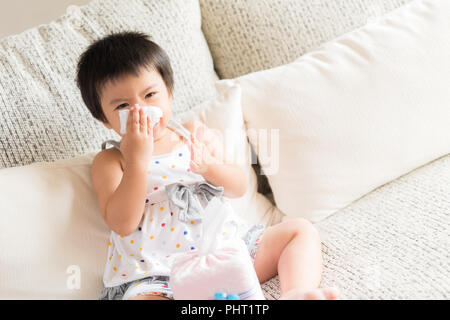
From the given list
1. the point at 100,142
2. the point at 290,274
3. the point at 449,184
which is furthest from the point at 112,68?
the point at 449,184

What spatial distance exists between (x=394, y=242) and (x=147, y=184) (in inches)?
22.0

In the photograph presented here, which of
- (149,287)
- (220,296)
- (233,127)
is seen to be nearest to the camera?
(220,296)

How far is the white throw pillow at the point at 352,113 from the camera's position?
111cm

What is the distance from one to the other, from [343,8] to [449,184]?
577mm

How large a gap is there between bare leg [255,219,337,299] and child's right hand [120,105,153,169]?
327 mm

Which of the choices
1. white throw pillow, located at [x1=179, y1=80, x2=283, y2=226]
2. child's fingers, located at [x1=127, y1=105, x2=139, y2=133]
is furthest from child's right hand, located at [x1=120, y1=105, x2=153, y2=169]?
white throw pillow, located at [x1=179, y1=80, x2=283, y2=226]

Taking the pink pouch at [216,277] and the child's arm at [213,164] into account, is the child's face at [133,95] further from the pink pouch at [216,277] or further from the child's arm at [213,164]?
the pink pouch at [216,277]

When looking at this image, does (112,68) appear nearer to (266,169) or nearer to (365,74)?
(266,169)

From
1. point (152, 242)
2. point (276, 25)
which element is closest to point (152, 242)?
point (152, 242)

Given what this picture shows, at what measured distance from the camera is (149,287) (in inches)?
35.6

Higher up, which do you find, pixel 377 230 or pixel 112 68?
pixel 112 68

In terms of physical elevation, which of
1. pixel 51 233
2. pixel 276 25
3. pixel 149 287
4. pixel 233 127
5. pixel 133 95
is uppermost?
pixel 276 25

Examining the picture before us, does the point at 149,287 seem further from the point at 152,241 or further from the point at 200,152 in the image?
the point at 200,152

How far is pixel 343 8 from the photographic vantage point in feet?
4.24
